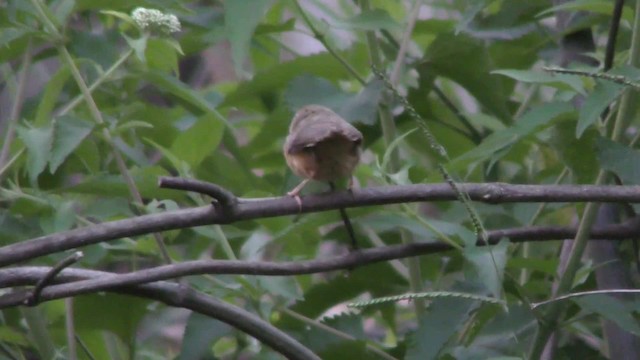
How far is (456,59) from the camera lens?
7.25ft

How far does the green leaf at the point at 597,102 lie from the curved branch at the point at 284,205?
12cm

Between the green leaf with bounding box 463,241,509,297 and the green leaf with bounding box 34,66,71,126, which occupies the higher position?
the green leaf with bounding box 34,66,71,126

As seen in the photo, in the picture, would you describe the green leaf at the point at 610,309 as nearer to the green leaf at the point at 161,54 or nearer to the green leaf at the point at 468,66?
the green leaf at the point at 468,66

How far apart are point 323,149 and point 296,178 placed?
11.3 inches

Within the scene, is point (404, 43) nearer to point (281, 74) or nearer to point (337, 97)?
point (337, 97)

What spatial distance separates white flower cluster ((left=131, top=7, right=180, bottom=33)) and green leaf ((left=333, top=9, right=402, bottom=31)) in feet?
0.96

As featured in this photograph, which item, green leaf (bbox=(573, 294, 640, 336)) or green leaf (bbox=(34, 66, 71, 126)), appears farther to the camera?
green leaf (bbox=(34, 66, 71, 126))

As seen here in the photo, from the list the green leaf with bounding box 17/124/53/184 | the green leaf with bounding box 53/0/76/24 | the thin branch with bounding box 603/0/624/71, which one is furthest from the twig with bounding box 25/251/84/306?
the thin branch with bounding box 603/0/624/71

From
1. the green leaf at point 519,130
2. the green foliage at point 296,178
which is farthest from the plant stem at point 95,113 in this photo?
the green leaf at point 519,130

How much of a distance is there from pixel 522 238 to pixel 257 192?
1.61 feet

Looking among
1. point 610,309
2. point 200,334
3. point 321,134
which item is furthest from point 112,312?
point 610,309

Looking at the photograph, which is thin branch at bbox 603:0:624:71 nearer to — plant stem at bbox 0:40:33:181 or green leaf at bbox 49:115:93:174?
Result: green leaf at bbox 49:115:93:174

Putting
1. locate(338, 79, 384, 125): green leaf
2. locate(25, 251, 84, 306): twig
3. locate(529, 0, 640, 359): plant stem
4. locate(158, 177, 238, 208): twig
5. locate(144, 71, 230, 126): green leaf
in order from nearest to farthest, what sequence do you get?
locate(158, 177, 238, 208): twig → locate(25, 251, 84, 306): twig → locate(529, 0, 640, 359): plant stem → locate(144, 71, 230, 126): green leaf → locate(338, 79, 384, 125): green leaf

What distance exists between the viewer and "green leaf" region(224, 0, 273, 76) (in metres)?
1.72
